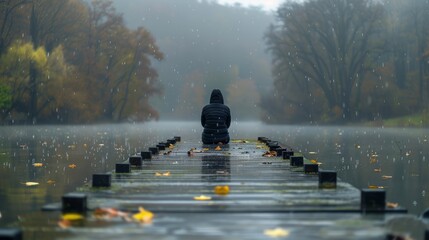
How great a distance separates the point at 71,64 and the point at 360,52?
27384mm

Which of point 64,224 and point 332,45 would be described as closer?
point 64,224

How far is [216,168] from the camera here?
48.1 ft

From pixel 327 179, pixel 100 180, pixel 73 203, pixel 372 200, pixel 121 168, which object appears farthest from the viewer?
pixel 121 168

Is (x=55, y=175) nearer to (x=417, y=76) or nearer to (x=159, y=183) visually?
(x=159, y=183)

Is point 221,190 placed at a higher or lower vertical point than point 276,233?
higher

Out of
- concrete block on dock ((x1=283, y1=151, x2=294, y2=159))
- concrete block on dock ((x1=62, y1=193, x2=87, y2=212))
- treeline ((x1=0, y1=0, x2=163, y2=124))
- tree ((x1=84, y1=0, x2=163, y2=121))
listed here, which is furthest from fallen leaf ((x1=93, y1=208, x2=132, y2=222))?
tree ((x1=84, y1=0, x2=163, y2=121))

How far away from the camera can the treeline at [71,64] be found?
2237 inches

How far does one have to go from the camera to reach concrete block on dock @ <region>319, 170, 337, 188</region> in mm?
10969

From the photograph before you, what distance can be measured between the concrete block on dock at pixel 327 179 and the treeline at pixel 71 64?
4617 centimetres

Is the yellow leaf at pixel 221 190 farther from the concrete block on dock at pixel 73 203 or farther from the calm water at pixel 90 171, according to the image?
the calm water at pixel 90 171

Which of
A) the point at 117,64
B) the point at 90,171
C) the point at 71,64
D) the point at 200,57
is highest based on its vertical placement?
the point at 200,57

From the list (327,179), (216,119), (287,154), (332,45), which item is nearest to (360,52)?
(332,45)

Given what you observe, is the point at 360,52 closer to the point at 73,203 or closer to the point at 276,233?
the point at 73,203

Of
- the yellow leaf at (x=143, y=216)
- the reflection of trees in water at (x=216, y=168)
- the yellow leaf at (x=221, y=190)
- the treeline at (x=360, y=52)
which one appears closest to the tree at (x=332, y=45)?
the treeline at (x=360, y=52)
